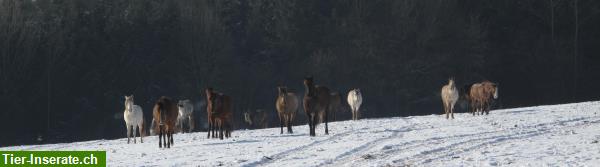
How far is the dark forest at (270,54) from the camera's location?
57.2 metres

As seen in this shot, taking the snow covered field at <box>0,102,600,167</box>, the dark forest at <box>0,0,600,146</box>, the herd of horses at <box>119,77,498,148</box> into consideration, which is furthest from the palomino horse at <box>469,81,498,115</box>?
the dark forest at <box>0,0,600,146</box>

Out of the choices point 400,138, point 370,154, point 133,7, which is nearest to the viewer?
point 370,154

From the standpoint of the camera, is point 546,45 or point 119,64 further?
point 546,45

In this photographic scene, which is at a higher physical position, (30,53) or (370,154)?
(30,53)

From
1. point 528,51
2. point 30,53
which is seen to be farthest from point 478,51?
point 30,53

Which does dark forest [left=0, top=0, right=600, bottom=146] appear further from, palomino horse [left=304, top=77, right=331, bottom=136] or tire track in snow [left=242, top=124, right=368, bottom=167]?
tire track in snow [left=242, top=124, right=368, bottom=167]

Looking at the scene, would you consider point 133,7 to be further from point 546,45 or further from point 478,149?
point 478,149

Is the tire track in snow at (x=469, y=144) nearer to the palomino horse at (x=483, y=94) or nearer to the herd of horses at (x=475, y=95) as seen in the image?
the herd of horses at (x=475, y=95)

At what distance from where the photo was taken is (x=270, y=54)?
70.2 meters

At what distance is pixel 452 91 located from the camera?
Answer: 117 feet

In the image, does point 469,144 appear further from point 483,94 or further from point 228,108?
point 483,94

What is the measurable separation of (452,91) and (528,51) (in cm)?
3472

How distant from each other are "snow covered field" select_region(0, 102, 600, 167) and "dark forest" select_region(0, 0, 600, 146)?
2854 centimetres

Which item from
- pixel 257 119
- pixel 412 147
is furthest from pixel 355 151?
pixel 257 119
